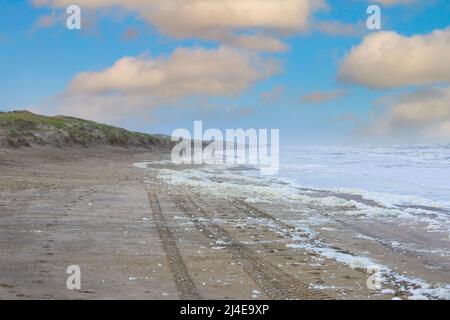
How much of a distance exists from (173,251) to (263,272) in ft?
7.45

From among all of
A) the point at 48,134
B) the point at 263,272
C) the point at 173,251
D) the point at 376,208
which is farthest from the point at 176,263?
the point at 48,134

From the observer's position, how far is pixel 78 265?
8742mm

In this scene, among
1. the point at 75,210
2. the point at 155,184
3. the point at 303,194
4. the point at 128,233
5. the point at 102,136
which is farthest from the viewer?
the point at 102,136

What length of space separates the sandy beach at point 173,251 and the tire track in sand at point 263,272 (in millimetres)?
17

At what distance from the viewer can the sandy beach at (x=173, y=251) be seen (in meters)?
A: 7.54

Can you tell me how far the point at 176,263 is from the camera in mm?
9125

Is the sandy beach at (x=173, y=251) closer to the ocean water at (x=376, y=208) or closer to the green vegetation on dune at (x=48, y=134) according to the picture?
the ocean water at (x=376, y=208)

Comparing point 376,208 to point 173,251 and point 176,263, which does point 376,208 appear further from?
point 176,263

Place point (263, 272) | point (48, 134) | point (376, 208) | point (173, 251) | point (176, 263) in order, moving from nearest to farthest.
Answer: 1. point (263, 272)
2. point (176, 263)
3. point (173, 251)
4. point (376, 208)
5. point (48, 134)

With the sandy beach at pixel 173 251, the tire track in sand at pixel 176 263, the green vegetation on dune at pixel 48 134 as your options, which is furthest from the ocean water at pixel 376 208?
the green vegetation on dune at pixel 48 134

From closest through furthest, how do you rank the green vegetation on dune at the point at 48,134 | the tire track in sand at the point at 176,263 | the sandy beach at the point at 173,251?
1. the tire track in sand at the point at 176,263
2. the sandy beach at the point at 173,251
3. the green vegetation on dune at the point at 48,134
